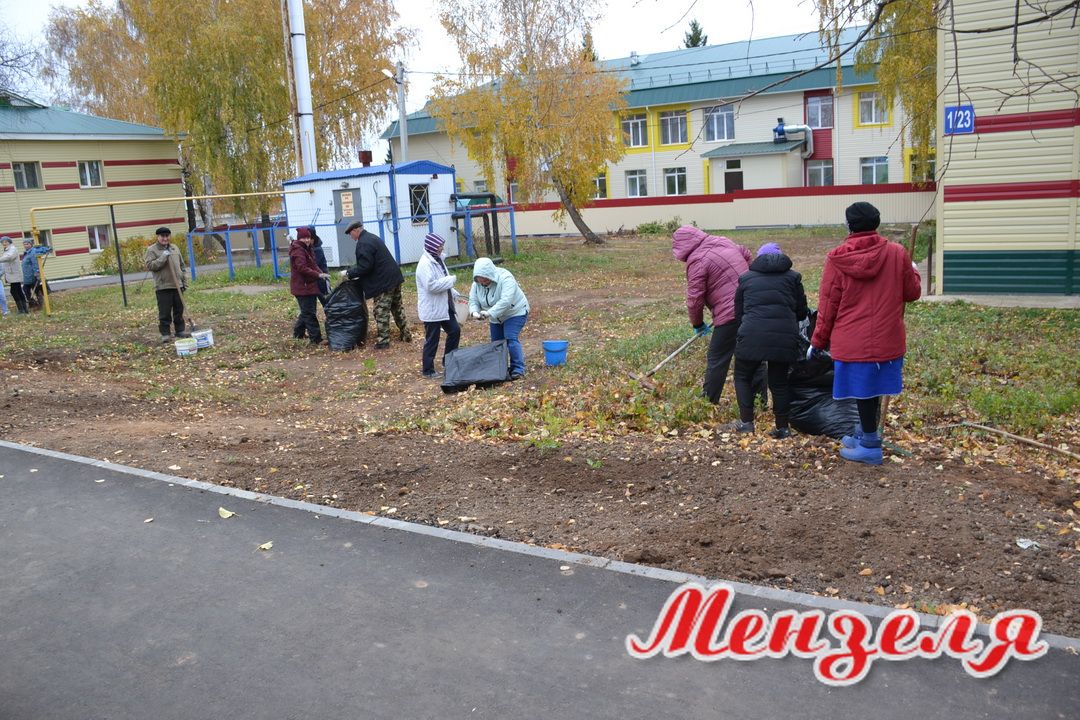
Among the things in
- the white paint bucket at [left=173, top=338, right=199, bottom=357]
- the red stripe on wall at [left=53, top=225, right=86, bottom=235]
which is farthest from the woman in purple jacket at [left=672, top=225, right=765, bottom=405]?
the red stripe on wall at [left=53, top=225, right=86, bottom=235]

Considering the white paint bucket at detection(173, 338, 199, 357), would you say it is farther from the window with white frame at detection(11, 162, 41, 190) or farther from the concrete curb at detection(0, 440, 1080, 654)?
the window with white frame at detection(11, 162, 41, 190)

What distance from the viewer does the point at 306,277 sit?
40.9 feet

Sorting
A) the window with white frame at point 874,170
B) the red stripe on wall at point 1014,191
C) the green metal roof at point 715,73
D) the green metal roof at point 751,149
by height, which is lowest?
the red stripe on wall at point 1014,191

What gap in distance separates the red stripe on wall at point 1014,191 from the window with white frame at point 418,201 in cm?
1318

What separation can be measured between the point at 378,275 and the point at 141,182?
25872 mm

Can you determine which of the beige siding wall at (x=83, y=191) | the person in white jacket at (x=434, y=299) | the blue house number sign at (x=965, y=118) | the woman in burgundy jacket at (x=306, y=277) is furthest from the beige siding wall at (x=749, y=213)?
the person in white jacket at (x=434, y=299)

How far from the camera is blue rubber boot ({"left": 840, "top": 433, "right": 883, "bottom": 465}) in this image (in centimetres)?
597

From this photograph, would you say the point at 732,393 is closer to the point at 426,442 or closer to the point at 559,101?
the point at 426,442

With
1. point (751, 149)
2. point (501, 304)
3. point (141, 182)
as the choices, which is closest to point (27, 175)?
point (141, 182)

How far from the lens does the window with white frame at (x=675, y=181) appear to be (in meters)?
44.2

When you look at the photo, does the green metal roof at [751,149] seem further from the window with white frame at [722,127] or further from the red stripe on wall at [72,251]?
the red stripe on wall at [72,251]

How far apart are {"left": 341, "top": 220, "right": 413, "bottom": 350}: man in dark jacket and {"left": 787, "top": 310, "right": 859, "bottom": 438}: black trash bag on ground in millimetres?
6295

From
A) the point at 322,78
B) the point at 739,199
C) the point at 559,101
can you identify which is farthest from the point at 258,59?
the point at 739,199

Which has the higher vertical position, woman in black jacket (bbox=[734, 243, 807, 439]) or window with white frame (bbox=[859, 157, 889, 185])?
window with white frame (bbox=[859, 157, 889, 185])
